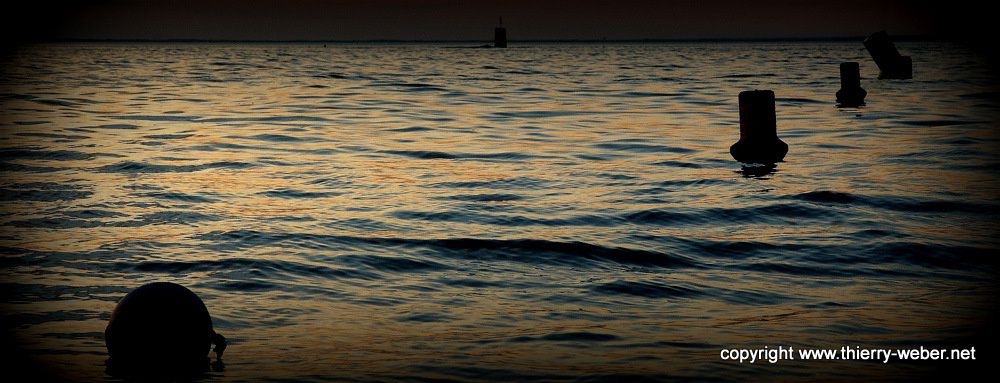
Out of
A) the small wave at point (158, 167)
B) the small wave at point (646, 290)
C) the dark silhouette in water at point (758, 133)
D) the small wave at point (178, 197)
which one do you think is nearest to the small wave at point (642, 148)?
the dark silhouette in water at point (758, 133)

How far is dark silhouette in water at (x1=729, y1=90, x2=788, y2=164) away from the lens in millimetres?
14844

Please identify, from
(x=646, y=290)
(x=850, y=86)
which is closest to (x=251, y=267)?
(x=646, y=290)

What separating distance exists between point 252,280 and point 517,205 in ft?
14.6

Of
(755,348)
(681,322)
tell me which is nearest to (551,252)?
(681,322)

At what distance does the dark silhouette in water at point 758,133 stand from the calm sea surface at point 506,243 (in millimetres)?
347

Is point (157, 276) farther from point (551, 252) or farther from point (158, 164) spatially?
point (158, 164)

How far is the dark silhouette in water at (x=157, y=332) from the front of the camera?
18.8ft

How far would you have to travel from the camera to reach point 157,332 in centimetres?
573

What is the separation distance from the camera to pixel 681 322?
277 inches

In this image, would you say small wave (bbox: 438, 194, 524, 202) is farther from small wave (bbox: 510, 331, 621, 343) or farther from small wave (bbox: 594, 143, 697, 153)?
small wave (bbox: 510, 331, 621, 343)

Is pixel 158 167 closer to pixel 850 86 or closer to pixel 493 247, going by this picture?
pixel 493 247

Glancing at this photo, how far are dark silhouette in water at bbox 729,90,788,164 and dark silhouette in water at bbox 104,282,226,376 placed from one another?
10526 millimetres

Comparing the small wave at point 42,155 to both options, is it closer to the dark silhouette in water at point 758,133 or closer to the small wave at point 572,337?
the dark silhouette in water at point 758,133

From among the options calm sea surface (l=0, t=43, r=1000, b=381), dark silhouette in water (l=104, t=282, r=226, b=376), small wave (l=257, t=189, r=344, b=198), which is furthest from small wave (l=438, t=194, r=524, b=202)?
dark silhouette in water (l=104, t=282, r=226, b=376)
